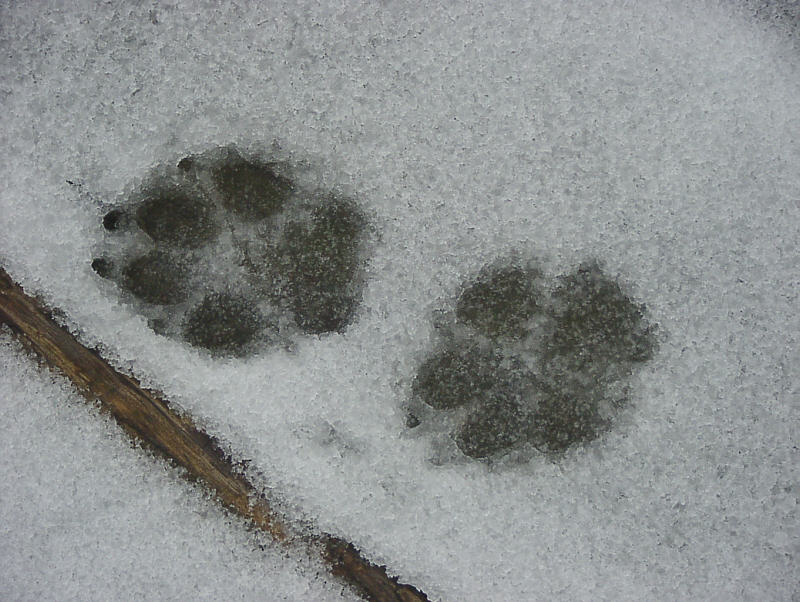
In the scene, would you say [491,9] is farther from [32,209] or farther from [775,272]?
[32,209]

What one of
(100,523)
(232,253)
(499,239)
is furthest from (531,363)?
(100,523)

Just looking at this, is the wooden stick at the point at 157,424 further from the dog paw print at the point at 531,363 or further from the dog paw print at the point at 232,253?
the dog paw print at the point at 531,363

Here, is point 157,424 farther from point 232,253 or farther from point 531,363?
point 531,363

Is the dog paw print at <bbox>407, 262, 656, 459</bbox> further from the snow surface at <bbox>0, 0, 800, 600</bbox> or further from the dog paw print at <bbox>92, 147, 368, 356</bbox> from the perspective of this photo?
the dog paw print at <bbox>92, 147, 368, 356</bbox>

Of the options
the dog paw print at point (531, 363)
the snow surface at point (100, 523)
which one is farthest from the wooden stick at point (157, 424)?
the dog paw print at point (531, 363)

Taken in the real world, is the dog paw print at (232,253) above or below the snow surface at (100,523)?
above

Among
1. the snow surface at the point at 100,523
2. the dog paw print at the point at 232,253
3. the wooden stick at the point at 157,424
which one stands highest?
the dog paw print at the point at 232,253
